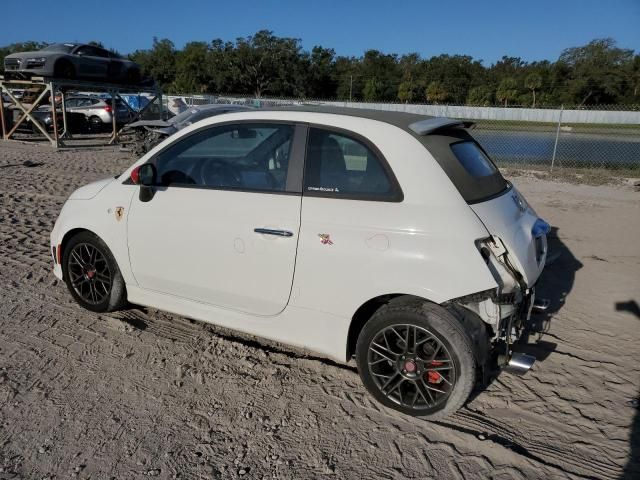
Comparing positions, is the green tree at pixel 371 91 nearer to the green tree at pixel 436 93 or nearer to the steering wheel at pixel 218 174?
the green tree at pixel 436 93

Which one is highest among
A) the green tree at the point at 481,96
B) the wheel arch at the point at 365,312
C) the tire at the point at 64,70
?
the green tree at the point at 481,96

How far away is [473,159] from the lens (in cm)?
351

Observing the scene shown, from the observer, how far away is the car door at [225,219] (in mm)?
3342

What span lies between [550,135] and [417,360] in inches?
861

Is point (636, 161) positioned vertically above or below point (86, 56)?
below

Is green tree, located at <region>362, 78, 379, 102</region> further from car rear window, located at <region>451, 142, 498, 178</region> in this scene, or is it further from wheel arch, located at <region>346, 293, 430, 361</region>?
wheel arch, located at <region>346, 293, 430, 361</region>

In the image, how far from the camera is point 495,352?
3.16 meters

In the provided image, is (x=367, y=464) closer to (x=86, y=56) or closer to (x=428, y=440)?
(x=428, y=440)

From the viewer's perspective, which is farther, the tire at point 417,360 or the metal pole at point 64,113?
the metal pole at point 64,113

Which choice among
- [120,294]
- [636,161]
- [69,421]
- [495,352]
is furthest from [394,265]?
[636,161]

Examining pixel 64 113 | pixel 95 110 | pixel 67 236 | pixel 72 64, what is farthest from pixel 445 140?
pixel 95 110

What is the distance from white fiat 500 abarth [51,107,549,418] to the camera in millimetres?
2928

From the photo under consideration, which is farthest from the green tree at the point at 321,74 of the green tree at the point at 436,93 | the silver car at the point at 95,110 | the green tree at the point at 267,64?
the silver car at the point at 95,110

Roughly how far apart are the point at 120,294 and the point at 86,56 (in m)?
16.2
